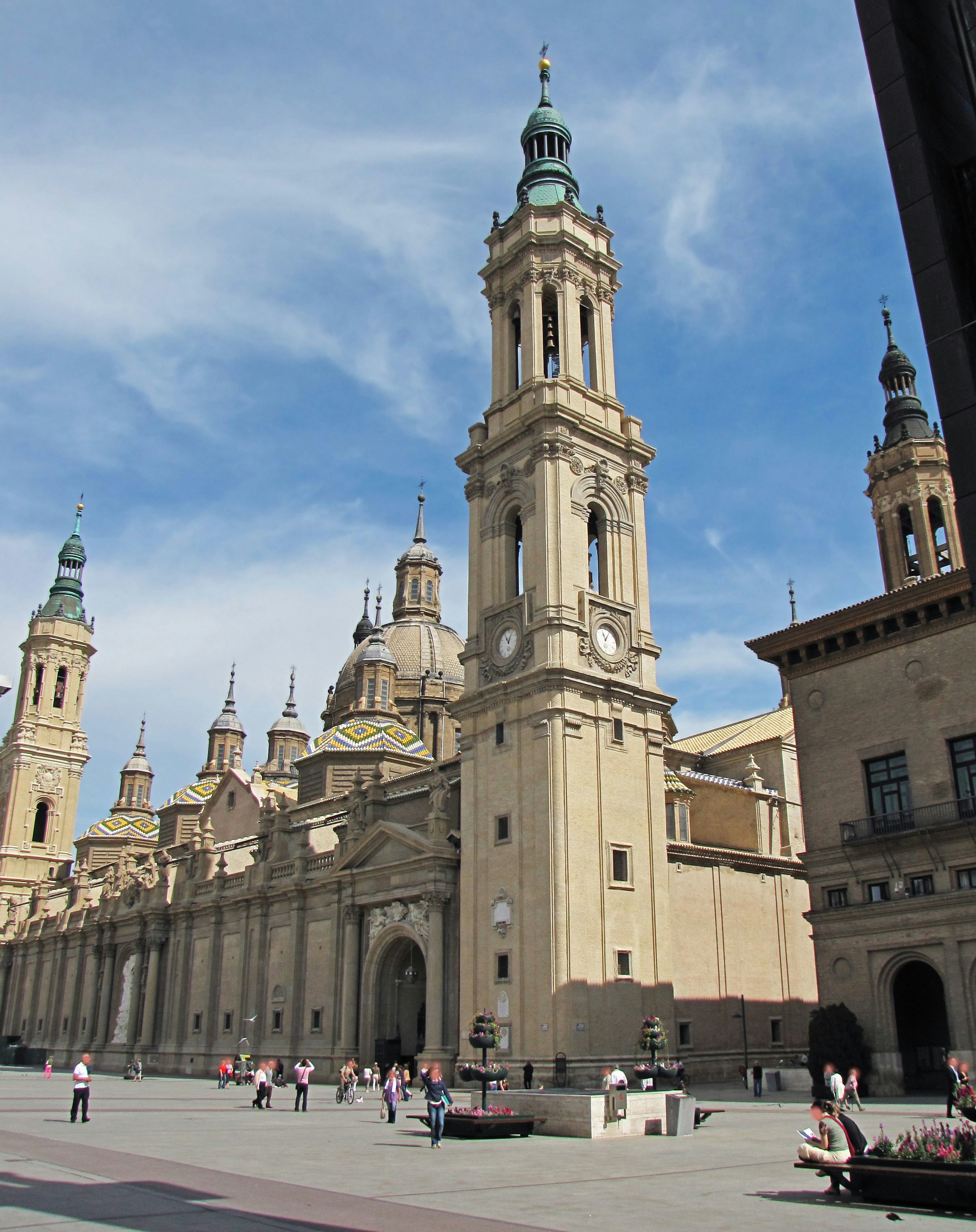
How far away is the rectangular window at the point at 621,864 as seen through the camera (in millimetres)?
40281

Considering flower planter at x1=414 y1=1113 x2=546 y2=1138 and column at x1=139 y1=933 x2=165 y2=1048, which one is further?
column at x1=139 y1=933 x2=165 y2=1048

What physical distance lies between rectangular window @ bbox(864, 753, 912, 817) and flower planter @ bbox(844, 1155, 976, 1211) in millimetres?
22821

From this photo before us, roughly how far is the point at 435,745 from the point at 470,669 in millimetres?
41054

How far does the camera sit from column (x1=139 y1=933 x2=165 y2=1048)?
6362 centimetres

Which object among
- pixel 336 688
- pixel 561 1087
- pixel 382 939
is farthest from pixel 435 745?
pixel 561 1087

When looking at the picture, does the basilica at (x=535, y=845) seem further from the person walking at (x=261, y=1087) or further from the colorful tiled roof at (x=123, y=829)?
the colorful tiled roof at (x=123, y=829)

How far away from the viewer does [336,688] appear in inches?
3543

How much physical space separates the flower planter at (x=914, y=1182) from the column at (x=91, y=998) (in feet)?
219

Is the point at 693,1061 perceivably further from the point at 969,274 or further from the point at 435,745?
the point at 435,745

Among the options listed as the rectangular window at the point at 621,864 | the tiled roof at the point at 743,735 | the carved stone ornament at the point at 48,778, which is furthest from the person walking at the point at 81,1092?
the carved stone ornament at the point at 48,778

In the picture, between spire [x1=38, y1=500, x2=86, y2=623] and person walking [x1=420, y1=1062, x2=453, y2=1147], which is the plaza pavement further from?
spire [x1=38, y1=500, x2=86, y2=623]

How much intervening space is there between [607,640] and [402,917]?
548 inches

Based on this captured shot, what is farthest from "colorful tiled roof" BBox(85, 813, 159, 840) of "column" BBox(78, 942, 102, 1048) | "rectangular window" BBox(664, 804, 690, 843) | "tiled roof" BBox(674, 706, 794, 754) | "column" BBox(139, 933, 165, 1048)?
"rectangular window" BBox(664, 804, 690, 843)

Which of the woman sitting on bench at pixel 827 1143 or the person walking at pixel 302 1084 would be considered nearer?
the woman sitting on bench at pixel 827 1143
